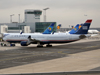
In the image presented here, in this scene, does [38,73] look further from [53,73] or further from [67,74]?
[67,74]

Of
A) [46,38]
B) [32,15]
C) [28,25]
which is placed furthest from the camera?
[32,15]

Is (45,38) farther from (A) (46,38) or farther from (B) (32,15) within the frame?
(B) (32,15)

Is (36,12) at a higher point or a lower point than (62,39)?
higher

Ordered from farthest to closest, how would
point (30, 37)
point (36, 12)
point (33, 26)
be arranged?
1. point (36, 12)
2. point (33, 26)
3. point (30, 37)

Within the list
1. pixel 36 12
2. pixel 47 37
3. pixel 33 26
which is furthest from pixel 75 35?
pixel 36 12

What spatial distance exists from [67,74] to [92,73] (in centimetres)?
284

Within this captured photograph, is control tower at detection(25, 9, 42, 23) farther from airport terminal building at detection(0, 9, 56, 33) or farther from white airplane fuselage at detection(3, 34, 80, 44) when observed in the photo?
white airplane fuselage at detection(3, 34, 80, 44)

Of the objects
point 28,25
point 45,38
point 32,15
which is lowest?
point 45,38

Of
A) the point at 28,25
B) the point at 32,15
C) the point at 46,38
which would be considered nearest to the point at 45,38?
the point at 46,38

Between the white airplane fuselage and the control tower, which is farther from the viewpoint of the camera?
the control tower

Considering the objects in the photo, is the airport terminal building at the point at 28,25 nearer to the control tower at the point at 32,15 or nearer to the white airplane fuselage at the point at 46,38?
the control tower at the point at 32,15

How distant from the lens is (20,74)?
2306cm

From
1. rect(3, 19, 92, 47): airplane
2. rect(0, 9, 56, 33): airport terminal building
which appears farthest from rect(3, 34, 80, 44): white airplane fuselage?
rect(0, 9, 56, 33): airport terminal building

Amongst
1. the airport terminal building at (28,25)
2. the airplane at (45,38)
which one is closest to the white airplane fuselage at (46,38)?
the airplane at (45,38)
